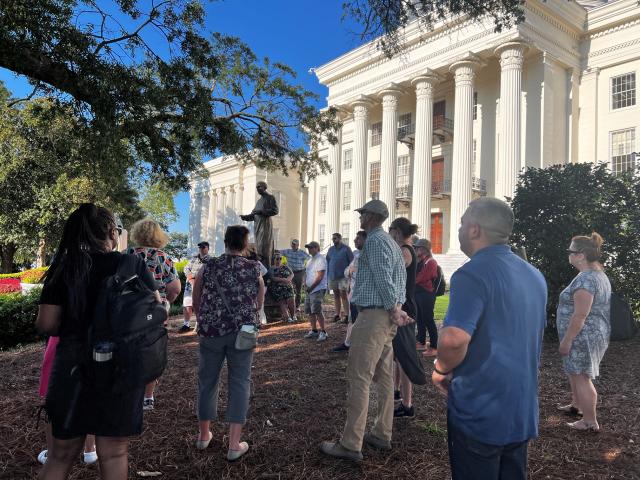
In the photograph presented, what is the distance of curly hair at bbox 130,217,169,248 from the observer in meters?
3.99

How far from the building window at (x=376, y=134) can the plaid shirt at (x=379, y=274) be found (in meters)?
31.0

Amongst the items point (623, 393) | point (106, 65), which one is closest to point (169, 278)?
point (106, 65)

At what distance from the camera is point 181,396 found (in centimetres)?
476

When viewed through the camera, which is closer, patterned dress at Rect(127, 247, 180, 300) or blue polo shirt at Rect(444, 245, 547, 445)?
blue polo shirt at Rect(444, 245, 547, 445)

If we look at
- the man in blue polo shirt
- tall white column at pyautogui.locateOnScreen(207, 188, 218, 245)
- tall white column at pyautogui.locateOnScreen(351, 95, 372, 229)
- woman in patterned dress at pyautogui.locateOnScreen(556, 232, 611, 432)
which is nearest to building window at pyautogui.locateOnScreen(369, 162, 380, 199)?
tall white column at pyautogui.locateOnScreen(351, 95, 372, 229)

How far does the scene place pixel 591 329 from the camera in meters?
4.05

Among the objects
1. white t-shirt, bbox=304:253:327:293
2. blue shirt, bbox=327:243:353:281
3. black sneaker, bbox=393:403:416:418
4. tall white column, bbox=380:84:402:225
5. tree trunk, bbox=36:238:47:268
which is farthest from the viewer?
tall white column, bbox=380:84:402:225

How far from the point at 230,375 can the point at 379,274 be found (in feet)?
4.55

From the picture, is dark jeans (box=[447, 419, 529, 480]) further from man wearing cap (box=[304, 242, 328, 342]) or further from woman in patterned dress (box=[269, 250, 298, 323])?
woman in patterned dress (box=[269, 250, 298, 323])

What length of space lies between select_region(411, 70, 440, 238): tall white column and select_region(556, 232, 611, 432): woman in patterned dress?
21.7 meters

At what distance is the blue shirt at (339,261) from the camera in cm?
915

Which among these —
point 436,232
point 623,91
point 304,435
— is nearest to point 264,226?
point 304,435

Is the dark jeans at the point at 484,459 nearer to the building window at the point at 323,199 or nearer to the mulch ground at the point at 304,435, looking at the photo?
the mulch ground at the point at 304,435

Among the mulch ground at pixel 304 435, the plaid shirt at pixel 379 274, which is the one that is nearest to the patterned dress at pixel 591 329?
the mulch ground at pixel 304 435
